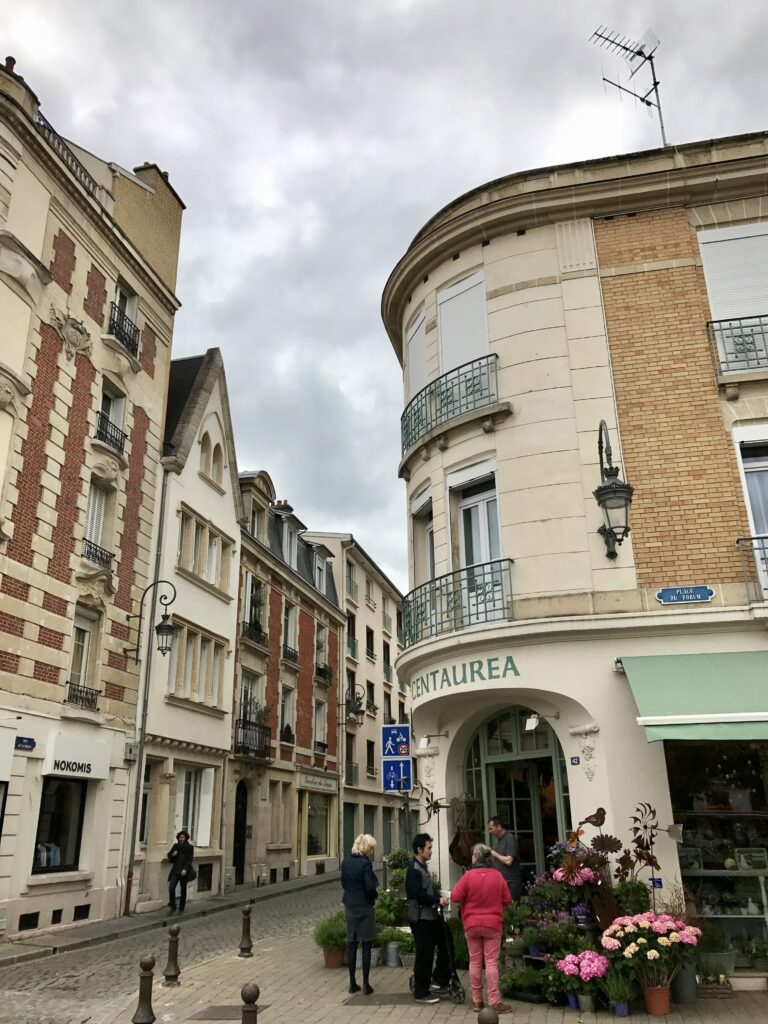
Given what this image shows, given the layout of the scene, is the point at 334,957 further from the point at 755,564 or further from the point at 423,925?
the point at 755,564

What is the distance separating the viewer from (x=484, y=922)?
24.3ft

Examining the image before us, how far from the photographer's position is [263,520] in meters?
26.9

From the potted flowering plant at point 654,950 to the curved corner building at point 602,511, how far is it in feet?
5.81

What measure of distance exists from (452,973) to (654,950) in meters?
2.08

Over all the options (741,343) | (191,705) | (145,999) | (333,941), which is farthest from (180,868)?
(741,343)

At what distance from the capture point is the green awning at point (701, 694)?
27.5 ft

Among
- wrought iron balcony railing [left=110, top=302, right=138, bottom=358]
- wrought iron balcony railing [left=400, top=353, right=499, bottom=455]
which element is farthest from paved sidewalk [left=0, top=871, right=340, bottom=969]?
wrought iron balcony railing [left=110, top=302, right=138, bottom=358]

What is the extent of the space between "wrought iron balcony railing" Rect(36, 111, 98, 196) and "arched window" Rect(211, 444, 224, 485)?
7.55 m

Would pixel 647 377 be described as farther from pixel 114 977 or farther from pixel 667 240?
pixel 114 977

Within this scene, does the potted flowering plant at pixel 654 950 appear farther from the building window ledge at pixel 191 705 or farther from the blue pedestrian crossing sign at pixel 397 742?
the building window ledge at pixel 191 705

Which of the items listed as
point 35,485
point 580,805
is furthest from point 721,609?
point 35,485

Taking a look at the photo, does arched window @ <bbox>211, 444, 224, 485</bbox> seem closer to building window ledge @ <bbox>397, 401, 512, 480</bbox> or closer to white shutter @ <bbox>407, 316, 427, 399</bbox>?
white shutter @ <bbox>407, 316, 427, 399</bbox>

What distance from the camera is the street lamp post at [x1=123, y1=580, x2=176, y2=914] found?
1658cm

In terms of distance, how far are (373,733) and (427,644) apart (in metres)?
26.6
